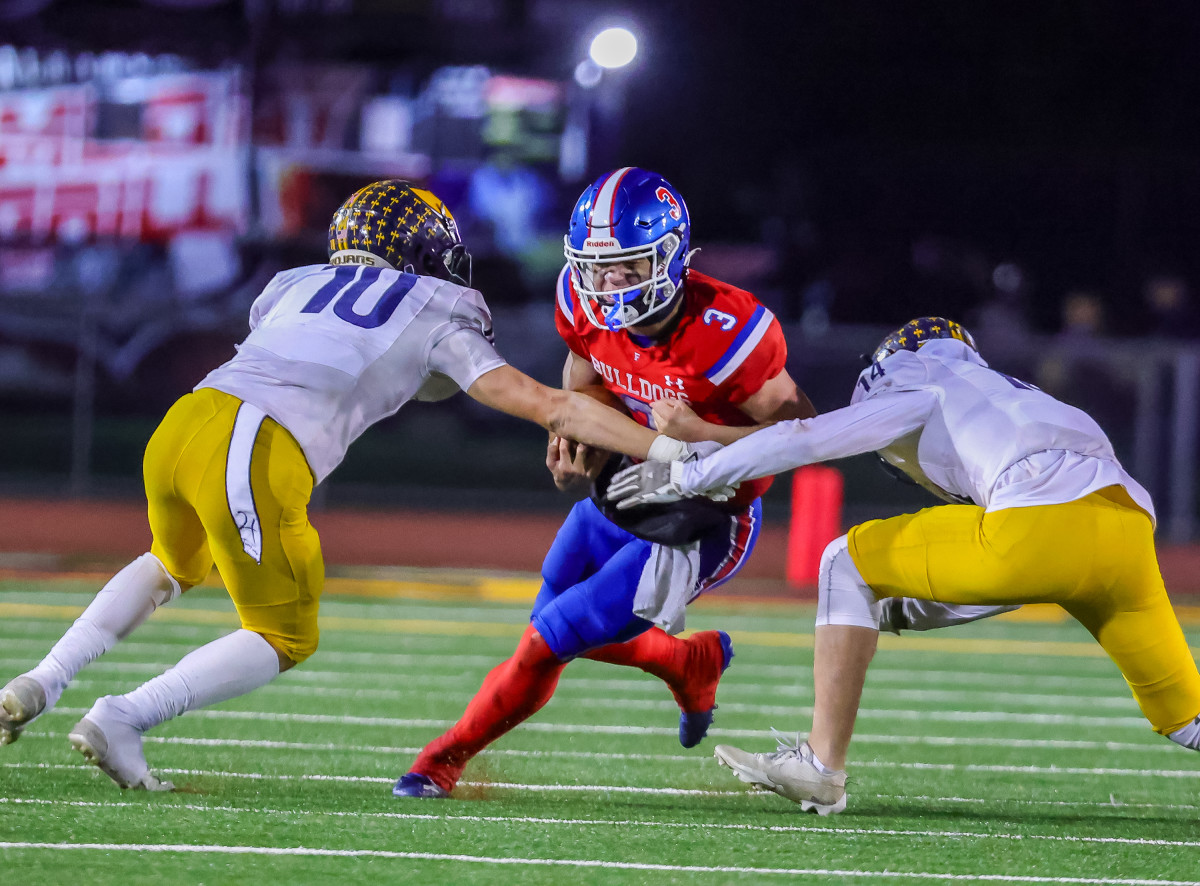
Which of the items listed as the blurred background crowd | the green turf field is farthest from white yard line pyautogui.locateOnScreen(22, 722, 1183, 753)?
the blurred background crowd

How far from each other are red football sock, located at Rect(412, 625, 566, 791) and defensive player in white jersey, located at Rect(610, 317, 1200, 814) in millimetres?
591

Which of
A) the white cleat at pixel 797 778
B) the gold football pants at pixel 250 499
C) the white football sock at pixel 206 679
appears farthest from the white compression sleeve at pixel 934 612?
the white football sock at pixel 206 679

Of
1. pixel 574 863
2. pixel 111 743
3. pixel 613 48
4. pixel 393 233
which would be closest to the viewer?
pixel 574 863

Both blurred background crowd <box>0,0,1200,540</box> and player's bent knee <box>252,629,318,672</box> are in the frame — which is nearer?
player's bent knee <box>252,629,318,672</box>

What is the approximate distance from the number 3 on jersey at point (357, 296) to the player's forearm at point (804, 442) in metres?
0.90

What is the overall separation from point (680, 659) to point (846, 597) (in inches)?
36.9

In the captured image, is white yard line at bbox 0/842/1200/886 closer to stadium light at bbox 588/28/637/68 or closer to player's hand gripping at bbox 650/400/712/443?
player's hand gripping at bbox 650/400/712/443

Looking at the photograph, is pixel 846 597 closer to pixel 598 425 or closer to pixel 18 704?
pixel 598 425

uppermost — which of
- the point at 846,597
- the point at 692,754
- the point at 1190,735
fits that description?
the point at 846,597

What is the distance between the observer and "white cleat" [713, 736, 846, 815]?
4.02m

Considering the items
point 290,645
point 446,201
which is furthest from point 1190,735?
point 446,201

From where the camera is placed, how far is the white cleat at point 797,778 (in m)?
4.02

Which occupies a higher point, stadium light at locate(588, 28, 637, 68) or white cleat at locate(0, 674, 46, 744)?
stadium light at locate(588, 28, 637, 68)

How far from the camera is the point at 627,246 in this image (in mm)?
4305
